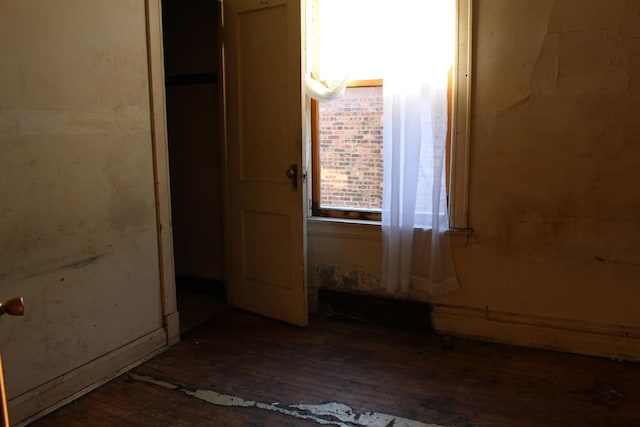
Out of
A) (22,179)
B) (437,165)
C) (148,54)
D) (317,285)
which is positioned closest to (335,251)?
(317,285)

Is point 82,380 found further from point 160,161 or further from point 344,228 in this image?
point 344,228

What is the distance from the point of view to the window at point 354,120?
3.26 metres

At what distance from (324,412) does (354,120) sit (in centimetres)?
189

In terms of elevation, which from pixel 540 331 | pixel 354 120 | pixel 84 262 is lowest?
pixel 540 331

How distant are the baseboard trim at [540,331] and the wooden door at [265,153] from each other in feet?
3.21

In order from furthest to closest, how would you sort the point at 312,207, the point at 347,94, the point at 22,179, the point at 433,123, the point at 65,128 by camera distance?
the point at 312,207 → the point at 347,94 → the point at 433,123 → the point at 65,128 → the point at 22,179

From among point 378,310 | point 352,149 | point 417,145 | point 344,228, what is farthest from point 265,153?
point 378,310

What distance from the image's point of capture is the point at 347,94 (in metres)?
3.57

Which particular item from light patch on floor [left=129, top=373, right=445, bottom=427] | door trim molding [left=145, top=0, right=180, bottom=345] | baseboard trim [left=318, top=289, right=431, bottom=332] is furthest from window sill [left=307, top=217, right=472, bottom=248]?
light patch on floor [left=129, top=373, right=445, bottom=427]

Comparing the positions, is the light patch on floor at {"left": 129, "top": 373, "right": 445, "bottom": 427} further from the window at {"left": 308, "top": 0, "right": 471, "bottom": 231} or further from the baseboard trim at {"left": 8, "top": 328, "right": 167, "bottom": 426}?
the window at {"left": 308, "top": 0, "right": 471, "bottom": 231}

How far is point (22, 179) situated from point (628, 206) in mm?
3090

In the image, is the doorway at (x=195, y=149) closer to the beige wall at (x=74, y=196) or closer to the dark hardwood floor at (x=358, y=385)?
the dark hardwood floor at (x=358, y=385)

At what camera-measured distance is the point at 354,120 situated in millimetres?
3574

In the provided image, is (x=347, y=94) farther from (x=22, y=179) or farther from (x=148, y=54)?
(x=22, y=179)
